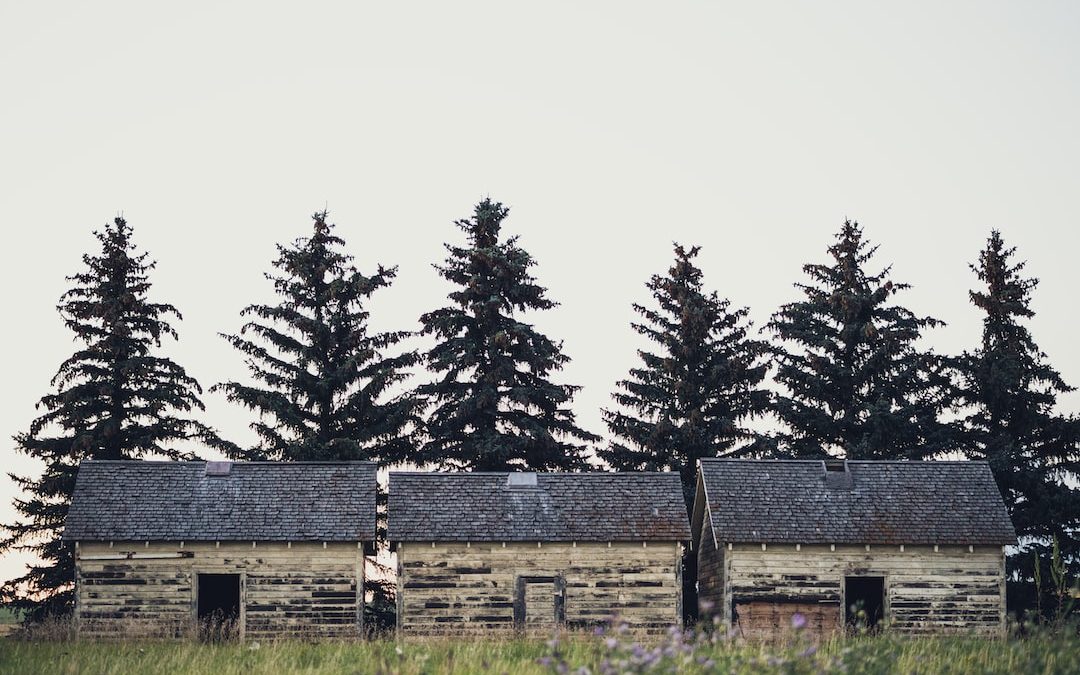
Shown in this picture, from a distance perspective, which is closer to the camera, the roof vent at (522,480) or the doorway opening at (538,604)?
the doorway opening at (538,604)

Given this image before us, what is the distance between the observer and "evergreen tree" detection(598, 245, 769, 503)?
1615 inches

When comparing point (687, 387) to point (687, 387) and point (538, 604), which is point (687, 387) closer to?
point (687, 387)

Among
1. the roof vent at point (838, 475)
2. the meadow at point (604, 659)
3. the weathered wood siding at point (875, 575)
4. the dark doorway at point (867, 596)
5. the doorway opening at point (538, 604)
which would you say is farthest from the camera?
the roof vent at point (838, 475)

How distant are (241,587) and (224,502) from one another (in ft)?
8.63

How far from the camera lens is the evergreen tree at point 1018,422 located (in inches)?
1517

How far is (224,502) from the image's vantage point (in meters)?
31.8

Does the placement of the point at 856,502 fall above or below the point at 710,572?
above

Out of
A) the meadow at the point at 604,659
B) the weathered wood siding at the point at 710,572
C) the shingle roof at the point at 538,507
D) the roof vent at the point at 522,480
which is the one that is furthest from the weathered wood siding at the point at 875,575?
the meadow at the point at 604,659

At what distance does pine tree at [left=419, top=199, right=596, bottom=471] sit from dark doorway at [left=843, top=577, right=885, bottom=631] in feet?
37.8

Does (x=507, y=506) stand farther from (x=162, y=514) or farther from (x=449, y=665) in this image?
(x=449, y=665)

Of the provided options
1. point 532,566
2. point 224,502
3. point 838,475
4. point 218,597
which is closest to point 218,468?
point 224,502

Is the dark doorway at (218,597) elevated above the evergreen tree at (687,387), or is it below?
below

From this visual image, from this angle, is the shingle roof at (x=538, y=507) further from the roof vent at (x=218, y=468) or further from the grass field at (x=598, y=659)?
the grass field at (x=598, y=659)

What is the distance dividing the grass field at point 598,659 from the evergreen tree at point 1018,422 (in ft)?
72.0
